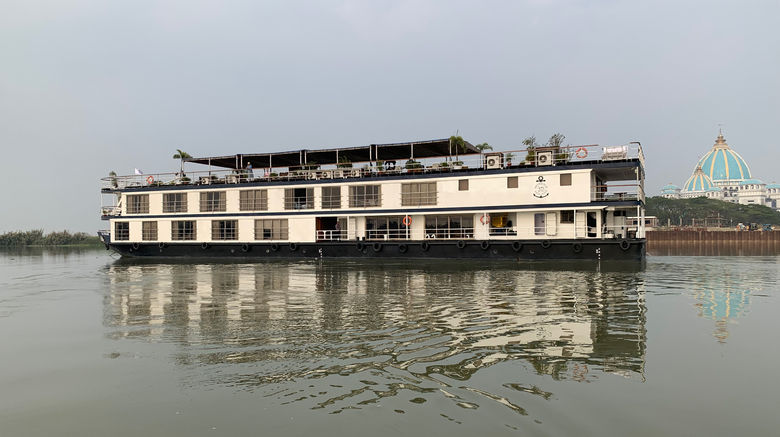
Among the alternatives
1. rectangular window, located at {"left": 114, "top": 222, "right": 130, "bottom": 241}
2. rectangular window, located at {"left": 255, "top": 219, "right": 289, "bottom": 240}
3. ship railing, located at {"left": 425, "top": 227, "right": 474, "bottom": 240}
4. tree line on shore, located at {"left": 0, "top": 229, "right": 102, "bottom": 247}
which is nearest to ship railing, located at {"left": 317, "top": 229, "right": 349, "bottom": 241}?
rectangular window, located at {"left": 255, "top": 219, "right": 289, "bottom": 240}

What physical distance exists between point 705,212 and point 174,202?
314ft

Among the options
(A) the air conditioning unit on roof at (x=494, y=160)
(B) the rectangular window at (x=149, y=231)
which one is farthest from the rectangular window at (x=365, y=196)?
(B) the rectangular window at (x=149, y=231)

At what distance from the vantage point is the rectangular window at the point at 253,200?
34.4 m

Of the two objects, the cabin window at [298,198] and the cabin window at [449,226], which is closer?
the cabin window at [449,226]

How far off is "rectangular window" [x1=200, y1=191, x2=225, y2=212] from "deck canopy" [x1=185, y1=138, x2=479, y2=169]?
2.77 meters

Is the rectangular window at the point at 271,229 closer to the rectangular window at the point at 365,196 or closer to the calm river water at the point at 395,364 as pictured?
the rectangular window at the point at 365,196

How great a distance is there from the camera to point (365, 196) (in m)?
32.0

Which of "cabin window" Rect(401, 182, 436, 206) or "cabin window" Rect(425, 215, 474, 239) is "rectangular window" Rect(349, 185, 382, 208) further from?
"cabin window" Rect(425, 215, 474, 239)

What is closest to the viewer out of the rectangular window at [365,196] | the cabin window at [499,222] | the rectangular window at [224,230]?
the cabin window at [499,222]

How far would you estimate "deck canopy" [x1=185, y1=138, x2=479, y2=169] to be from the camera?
1272 inches

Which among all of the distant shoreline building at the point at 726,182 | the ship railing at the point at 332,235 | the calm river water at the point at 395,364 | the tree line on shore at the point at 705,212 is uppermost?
the distant shoreline building at the point at 726,182

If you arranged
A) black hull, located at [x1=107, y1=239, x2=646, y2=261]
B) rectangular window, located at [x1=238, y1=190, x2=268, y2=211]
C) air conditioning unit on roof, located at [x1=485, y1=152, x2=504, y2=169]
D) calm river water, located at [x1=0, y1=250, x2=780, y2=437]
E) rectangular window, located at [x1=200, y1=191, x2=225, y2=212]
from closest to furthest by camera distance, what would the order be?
calm river water, located at [x1=0, y1=250, x2=780, y2=437] < black hull, located at [x1=107, y1=239, x2=646, y2=261] < air conditioning unit on roof, located at [x1=485, y1=152, x2=504, y2=169] < rectangular window, located at [x1=238, y1=190, x2=268, y2=211] < rectangular window, located at [x1=200, y1=191, x2=225, y2=212]

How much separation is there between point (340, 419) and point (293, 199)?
29.3 m

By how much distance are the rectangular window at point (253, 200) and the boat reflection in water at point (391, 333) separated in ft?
53.1
